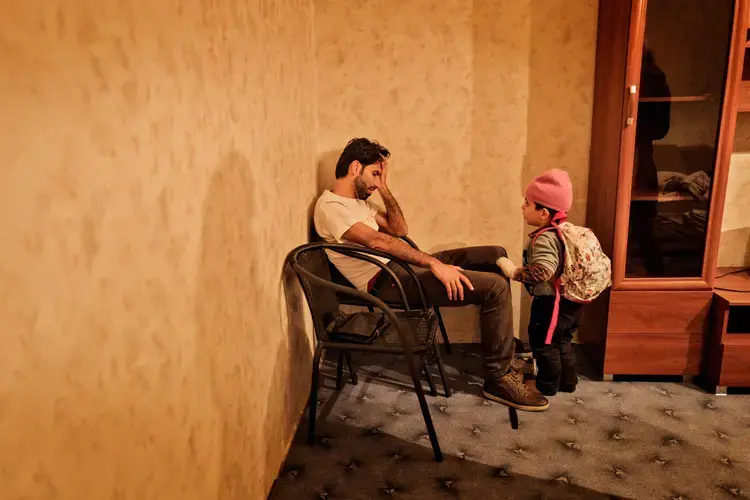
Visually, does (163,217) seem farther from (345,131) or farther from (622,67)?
(622,67)

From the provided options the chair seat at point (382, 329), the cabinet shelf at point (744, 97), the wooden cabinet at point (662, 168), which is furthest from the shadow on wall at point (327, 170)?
the cabinet shelf at point (744, 97)

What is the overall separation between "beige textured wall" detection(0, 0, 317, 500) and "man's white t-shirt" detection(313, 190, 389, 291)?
645mm

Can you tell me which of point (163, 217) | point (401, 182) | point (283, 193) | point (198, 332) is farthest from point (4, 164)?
point (401, 182)

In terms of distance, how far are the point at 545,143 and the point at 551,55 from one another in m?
0.44

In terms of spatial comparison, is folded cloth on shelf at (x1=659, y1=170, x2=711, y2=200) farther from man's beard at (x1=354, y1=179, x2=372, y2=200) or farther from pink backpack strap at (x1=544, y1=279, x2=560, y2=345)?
man's beard at (x1=354, y1=179, x2=372, y2=200)

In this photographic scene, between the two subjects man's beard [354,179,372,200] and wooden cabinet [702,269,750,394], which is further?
man's beard [354,179,372,200]

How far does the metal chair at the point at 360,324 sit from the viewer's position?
6.57 ft

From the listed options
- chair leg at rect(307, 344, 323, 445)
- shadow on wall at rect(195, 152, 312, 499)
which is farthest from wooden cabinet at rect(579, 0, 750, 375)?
shadow on wall at rect(195, 152, 312, 499)

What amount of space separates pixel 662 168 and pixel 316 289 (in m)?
1.65

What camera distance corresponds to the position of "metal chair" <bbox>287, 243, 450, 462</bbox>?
200 cm

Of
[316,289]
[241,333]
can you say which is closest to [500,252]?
[316,289]

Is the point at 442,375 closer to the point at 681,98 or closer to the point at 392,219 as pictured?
the point at 392,219

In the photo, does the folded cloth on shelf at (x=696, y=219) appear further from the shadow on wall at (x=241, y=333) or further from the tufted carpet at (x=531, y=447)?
the shadow on wall at (x=241, y=333)

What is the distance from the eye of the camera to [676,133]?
249cm
